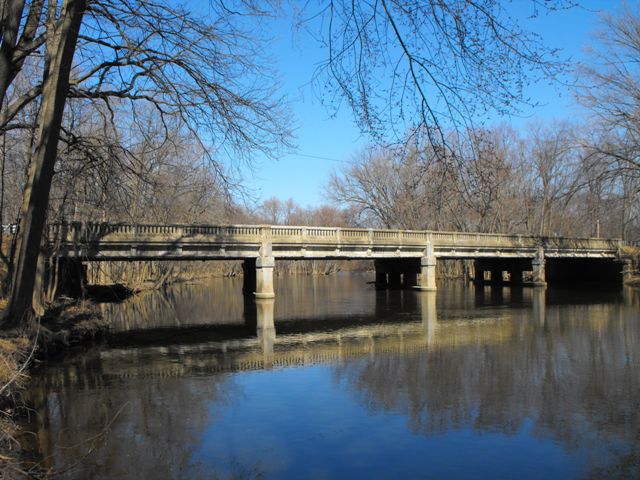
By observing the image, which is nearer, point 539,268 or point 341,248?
point 341,248

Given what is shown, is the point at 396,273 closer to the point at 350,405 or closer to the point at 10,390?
the point at 350,405

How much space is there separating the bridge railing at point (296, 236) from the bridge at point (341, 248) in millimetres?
42

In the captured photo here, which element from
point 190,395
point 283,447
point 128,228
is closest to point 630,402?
point 283,447

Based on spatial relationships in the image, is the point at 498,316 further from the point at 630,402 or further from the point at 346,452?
the point at 346,452

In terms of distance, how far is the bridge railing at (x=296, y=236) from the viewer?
23.7 meters

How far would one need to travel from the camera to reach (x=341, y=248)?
32.1m

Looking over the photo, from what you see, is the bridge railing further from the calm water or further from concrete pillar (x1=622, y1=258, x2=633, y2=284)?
the calm water

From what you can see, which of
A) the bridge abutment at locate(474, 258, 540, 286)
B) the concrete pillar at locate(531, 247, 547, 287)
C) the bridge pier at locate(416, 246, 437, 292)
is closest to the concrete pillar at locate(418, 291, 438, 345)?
the bridge pier at locate(416, 246, 437, 292)

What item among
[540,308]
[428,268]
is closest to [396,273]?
[428,268]

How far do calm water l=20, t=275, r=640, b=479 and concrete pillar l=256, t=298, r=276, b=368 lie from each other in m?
0.18

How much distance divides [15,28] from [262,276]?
69.3 feet

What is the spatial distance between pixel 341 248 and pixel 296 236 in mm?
3198

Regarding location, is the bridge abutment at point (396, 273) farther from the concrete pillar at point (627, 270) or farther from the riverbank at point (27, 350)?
the riverbank at point (27, 350)

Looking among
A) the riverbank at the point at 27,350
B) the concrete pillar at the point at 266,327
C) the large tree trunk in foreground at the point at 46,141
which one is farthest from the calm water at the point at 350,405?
the large tree trunk in foreground at the point at 46,141
